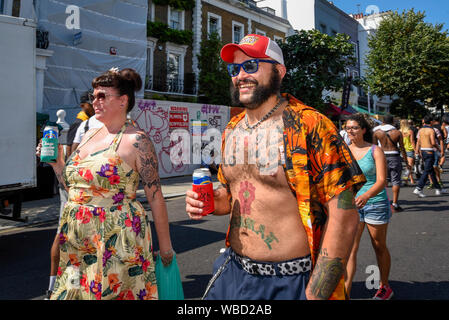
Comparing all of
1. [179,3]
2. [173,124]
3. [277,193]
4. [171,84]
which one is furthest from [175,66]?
[277,193]

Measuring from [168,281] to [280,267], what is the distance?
94cm

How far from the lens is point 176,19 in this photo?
869 inches

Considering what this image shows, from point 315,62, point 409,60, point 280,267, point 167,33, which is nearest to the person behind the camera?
point 280,267

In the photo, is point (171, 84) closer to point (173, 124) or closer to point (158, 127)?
point (173, 124)

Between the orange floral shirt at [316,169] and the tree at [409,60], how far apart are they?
30621 mm

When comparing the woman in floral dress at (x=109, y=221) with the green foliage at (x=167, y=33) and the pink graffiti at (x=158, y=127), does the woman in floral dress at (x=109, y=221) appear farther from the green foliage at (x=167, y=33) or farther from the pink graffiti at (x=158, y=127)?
the green foliage at (x=167, y=33)

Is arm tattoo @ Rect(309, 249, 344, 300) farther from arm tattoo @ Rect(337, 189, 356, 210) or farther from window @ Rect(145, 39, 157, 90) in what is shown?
window @ Rect(145, 39, 157, 90)

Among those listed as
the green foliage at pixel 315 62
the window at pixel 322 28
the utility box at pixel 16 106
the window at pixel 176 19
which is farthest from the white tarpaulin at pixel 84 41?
the window at pixel 322 28

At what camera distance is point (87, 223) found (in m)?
2.29

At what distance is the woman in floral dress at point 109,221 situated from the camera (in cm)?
227

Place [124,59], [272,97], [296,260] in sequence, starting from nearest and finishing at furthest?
[296,260], [272,97], [124,59]
